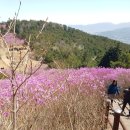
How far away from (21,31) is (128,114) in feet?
176

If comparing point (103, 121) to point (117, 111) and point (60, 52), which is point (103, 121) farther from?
point (60, 52)

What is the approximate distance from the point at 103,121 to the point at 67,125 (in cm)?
123

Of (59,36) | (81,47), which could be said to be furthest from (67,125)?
(59,36)

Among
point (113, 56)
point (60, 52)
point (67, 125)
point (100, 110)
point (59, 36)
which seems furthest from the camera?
point (59, 36)

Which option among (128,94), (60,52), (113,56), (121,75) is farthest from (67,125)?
(60,52)

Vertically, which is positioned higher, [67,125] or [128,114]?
[67,125]

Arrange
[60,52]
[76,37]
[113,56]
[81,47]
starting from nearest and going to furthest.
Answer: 1. [113,56]
2. [60,52]
3. [81,47]
4. [76,37]

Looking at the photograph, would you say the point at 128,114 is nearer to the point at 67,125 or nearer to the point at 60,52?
the point at 67,125

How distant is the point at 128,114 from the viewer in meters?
15.4

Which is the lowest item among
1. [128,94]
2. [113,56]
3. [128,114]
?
[113,56]

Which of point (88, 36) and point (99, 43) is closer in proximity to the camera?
point (99, 43)

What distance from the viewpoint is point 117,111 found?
6160 mm

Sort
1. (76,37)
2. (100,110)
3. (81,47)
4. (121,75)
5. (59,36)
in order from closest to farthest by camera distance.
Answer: (100,110), (121,75), (81,47), (59,36), (76,37)

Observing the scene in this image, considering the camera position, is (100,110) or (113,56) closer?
(100,110)
